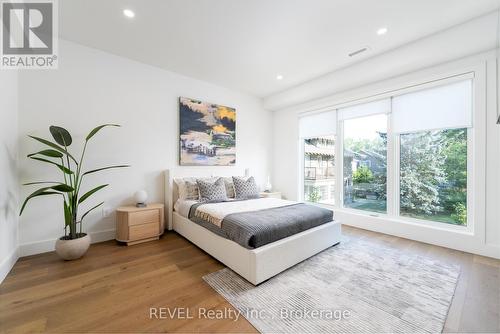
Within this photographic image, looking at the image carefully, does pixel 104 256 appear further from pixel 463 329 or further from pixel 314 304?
pixel 463 329

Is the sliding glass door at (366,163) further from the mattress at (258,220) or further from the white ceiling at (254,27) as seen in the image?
the mattress at (258,220)

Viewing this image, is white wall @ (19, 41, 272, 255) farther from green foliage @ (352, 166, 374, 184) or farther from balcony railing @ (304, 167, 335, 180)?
green foliage @ (352, 166, 374, 184)

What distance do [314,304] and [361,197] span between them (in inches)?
111

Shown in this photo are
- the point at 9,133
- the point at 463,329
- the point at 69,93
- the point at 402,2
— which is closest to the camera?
the point at 463,329

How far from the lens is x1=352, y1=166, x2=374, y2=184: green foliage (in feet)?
12.5

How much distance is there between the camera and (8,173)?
221 cm

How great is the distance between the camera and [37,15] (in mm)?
2238

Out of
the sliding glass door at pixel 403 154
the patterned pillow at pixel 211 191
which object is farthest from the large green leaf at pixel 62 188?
the sliding glass door at pixel 403 154

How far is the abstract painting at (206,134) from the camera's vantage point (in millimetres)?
3799

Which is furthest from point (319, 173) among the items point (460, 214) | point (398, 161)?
point (460, 214)

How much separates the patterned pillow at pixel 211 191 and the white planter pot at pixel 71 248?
1.59 metres

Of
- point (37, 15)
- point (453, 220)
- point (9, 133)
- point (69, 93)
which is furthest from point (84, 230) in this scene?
point (453, 220)

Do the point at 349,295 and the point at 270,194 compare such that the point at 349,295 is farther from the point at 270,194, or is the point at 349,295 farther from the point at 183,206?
the point at 270,194

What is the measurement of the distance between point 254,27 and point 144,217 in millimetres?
3025
